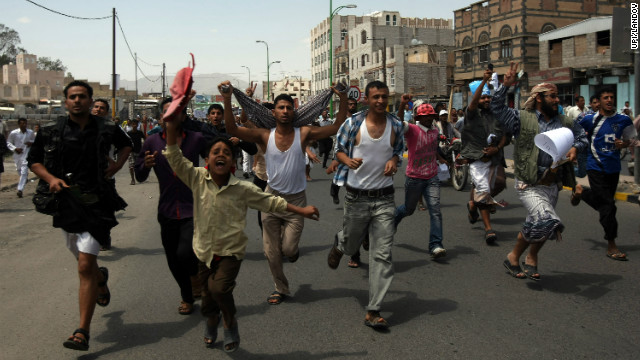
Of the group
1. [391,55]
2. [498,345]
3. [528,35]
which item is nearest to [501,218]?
[498,345]

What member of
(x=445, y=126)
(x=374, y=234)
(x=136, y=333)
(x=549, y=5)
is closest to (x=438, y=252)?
(x=374, y=234)

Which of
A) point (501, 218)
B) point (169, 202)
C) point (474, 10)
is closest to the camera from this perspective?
point (169, 202)

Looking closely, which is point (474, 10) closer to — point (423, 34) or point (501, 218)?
point (423, 34)

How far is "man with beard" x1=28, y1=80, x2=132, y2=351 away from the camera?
4273mm

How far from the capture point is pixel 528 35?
40.4m

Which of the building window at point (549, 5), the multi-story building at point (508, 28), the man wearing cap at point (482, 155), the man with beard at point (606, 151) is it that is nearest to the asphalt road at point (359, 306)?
the man wearing cap at point (482, 155)

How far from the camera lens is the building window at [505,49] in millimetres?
41844

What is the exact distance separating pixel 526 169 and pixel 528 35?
38.1 meters

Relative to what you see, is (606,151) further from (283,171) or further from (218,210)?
(218,210)

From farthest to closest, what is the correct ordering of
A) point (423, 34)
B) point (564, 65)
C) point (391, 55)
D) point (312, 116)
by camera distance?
point (423, 34), point (391, 55), point (564, 65), point (312, 116)

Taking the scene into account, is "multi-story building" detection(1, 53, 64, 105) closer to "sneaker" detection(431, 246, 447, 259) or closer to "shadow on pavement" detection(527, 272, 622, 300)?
"sneaker" detection(431, 246, 447, 259)

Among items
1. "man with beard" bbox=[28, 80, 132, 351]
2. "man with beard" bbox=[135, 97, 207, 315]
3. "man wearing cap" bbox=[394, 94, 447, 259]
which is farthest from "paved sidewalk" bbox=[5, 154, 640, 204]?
"man with beard" bbox=[28, 80, 132, 351]

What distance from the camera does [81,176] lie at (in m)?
4.40

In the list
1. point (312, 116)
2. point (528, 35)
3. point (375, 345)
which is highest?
point (528, 35)
